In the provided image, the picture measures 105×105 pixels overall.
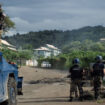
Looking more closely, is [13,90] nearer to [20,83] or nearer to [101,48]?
[20,83]

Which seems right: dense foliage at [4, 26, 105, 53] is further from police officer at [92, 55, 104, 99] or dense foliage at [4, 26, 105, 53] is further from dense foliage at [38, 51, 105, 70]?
police officer at [92, 55, 104, 99]

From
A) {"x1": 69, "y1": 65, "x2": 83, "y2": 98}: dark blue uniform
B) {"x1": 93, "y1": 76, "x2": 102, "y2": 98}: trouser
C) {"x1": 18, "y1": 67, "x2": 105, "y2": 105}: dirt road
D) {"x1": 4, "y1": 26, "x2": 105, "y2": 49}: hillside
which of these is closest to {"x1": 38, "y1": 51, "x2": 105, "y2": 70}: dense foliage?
{"x1": 18, "y1": 67, "x2": 105, "y2": 105}: dirt road

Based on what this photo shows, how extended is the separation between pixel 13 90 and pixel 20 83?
126 cm

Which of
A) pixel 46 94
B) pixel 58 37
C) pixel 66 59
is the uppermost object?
pixel 58 37

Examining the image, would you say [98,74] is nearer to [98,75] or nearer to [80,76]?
[98,75]

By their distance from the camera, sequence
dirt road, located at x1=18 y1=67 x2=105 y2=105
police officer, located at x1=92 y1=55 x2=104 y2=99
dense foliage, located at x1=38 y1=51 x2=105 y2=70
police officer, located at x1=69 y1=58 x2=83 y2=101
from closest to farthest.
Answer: dirt road, located at x1=18 y1=67 x2=105 y2=105, police officer, located at x1=69 y1=58 x2=83 y2=101, police officer, located at x1=92 y1=55 x2=104 y2=99, dense foliage, located at x1=38 y1=51 x2=105 y2=70

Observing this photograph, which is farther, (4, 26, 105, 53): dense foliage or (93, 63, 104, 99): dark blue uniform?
(4, 26, 105, 53): dense foliage

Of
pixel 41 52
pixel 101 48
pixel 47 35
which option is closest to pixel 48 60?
pixel 101 48

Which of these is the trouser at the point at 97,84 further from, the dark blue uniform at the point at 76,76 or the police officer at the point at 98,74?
the dark blue uniform at the point at 76,76

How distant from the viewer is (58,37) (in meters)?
114

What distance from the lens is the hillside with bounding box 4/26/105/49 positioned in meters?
77.9

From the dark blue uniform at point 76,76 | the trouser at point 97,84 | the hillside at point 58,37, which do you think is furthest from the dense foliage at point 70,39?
the dark blue uniform at point 76,76

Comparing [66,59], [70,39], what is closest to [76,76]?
[66,59]

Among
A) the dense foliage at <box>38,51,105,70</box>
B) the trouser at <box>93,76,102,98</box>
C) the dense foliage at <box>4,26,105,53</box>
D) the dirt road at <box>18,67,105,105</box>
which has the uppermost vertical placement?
the dense foliage at <box>4,26,105,53</box>
